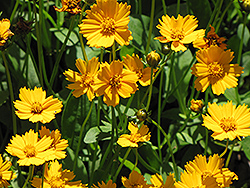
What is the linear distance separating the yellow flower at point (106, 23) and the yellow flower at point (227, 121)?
0.26 m

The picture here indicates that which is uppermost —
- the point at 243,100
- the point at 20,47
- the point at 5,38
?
the point at 5,38

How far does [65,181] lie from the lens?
85 centimetres

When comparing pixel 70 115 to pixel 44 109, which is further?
pixel 70 115

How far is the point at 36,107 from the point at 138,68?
0.26 meters

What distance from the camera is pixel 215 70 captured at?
2.98 feet

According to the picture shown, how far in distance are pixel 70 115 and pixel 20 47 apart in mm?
350

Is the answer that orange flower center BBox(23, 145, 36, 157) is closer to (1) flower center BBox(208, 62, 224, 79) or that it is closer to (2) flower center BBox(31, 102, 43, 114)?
(2) flower center BBox(31, 102, 43, 114)

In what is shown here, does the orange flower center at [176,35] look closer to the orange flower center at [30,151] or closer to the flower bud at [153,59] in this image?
the flower bud at [153,59]

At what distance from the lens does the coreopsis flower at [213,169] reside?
2.81 feet

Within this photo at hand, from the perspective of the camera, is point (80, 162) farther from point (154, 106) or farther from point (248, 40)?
point (248, 40)

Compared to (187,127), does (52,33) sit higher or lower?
higher

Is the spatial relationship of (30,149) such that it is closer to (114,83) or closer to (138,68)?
(114,83)

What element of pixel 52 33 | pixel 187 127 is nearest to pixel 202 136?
pixel 187 127

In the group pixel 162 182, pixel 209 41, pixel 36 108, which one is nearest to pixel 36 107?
pixel 36 108
